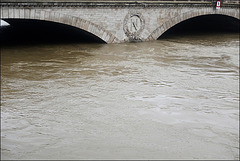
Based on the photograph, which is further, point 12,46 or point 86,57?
point 12,46

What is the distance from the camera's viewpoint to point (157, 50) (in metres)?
15.8

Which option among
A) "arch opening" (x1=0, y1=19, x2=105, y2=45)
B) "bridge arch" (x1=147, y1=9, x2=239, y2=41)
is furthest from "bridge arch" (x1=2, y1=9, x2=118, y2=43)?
"bridge arch" (x1=147, y1=9, x2=239, y2=41)

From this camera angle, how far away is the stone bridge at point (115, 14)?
14.1m

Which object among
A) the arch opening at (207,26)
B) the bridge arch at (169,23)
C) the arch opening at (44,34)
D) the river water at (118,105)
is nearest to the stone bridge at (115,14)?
the bridge arch at (169,23)

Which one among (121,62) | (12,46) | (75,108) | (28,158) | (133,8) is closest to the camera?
(28,158)

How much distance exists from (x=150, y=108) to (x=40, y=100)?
2676 millimetres

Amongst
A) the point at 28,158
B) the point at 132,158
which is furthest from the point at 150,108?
the point at 28,158

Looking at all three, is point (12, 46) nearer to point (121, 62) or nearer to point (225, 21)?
point (121, 62)

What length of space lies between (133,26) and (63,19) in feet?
12.5

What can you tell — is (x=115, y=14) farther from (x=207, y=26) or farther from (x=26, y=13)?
(x=207, y=26)

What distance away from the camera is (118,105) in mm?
8125

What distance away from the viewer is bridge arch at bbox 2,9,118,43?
13.7 m

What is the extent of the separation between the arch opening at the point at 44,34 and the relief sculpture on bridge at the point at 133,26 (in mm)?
1425

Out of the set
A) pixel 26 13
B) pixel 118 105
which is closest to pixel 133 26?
pixel 26 13
